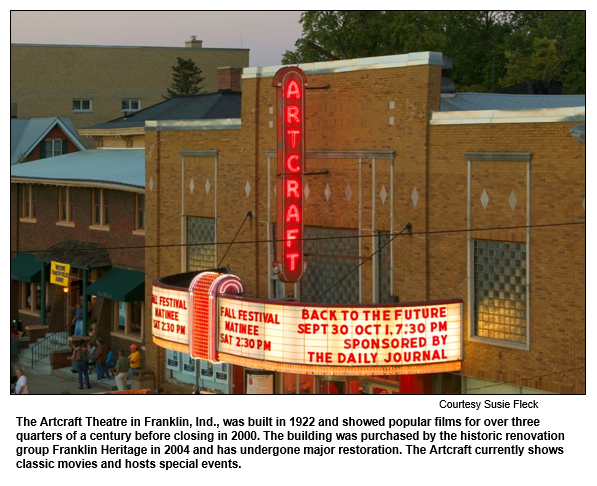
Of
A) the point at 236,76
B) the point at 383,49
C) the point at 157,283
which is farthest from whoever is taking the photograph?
the point at 383,49

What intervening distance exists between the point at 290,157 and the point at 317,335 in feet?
15.4

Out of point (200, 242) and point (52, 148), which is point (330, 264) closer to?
point (200, 242)

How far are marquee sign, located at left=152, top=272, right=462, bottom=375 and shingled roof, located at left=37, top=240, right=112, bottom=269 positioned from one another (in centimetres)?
1290

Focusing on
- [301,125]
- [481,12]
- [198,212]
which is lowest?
[198,212]

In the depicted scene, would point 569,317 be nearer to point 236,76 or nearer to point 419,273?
point 419,273

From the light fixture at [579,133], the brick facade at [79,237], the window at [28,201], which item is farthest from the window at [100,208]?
the light fixture at [579,133]

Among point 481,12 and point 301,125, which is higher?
point 481,12

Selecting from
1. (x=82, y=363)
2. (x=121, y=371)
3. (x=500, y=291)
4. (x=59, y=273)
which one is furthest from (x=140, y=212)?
(x=500, y=291)

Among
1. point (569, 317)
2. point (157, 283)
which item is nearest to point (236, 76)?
point (157, 283)

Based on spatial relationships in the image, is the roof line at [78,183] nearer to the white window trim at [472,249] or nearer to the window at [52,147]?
the white window trim at [472,249]

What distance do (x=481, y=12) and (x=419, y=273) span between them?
53.8 metres

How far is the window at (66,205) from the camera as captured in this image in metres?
40.5

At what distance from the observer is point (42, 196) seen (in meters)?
42.6

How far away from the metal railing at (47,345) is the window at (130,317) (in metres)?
3.60
